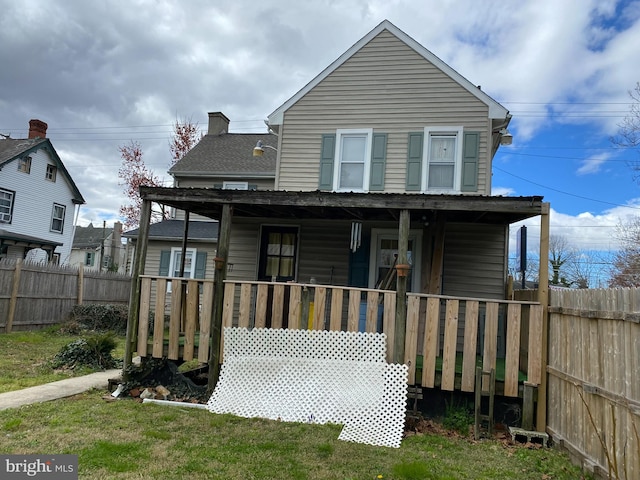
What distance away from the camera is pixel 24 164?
19750 mm

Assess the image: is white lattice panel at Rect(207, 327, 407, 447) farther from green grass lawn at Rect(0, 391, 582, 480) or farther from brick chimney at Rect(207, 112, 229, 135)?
brick chimney at Rect(207, 112, 229, 135)

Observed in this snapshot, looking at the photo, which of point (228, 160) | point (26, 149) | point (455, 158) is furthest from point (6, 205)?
point (455, 158)

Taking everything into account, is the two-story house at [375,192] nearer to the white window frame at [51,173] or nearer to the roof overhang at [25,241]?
the roof overhang at [25,241]

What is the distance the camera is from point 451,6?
10.7 metres

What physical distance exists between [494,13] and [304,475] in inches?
464

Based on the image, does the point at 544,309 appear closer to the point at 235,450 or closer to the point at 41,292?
the point at 235,450

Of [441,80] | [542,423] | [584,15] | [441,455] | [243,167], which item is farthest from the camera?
[243,167]

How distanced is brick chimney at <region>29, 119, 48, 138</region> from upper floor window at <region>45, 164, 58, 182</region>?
1.62 metres

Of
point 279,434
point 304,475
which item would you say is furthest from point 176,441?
point 304,475

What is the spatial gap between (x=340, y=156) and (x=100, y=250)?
3673 cm

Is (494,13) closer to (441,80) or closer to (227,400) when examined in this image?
(441,80)

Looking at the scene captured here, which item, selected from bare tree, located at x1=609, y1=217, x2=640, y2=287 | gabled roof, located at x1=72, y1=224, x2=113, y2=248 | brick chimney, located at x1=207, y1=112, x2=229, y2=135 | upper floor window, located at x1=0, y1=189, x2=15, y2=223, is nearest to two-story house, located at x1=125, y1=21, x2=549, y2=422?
brick chimney, located at x1=207, y1=112, x2=229, y2=135

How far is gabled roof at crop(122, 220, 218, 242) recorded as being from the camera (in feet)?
49.3

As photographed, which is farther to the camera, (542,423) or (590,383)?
(542,423)
